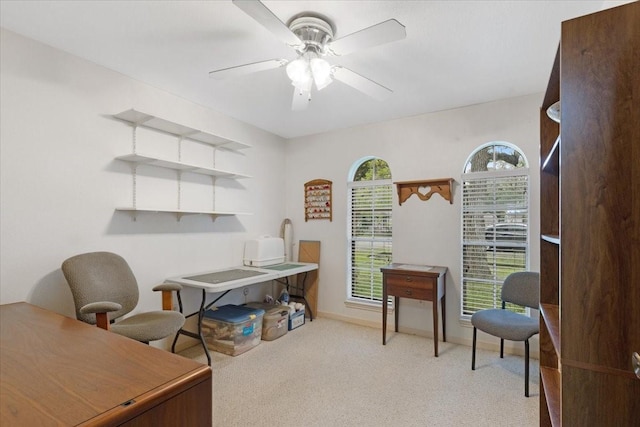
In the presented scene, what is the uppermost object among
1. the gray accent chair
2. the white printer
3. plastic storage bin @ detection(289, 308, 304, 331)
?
the white printer

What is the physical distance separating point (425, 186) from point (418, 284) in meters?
1.10

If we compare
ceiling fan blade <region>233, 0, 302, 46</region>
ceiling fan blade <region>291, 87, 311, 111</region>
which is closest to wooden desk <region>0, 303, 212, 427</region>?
ceiling fan blade <region>233, 0, 302, 46</region>

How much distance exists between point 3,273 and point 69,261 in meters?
0.36

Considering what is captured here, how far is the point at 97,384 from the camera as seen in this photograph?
99cm

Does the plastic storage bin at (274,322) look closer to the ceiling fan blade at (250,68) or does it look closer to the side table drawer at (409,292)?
the side table drawer at (409,292)

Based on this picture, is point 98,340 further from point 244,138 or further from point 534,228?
point 534,228

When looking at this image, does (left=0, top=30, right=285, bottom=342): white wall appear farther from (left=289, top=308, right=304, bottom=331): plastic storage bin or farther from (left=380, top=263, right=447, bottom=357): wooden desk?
(left=380, top=263, right=447, bottom=357): wooden desk

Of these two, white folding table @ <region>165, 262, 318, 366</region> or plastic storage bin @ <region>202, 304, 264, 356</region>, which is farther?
plastic storage bin @ <region>202, 304, 264, 356</region>

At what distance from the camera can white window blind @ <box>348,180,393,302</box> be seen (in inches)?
152

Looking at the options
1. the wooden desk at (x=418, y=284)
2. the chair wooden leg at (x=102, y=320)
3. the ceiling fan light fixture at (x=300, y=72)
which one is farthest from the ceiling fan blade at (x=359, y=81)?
the chair wooden leg at (x=102, y=320)

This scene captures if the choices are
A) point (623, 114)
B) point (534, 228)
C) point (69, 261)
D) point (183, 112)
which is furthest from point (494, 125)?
point (69, 261)

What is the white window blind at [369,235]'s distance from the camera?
3.87m

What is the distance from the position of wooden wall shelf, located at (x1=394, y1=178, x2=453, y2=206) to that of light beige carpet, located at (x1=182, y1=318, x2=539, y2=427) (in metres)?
1.55

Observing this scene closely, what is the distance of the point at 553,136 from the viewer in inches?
68.7
